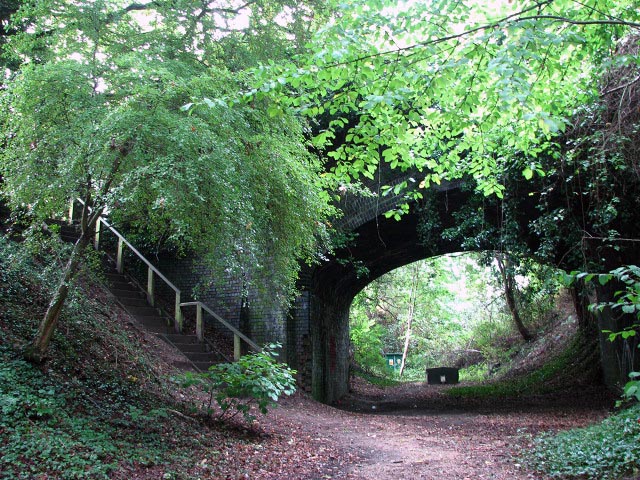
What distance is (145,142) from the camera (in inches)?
199

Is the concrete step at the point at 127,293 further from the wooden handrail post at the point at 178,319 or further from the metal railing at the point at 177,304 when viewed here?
the wooden handrail post at the point at 178,319

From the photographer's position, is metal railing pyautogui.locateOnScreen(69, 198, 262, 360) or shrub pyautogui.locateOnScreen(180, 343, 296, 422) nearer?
shrub pyautogui.locateOnScreen(180, 343, 296, 422)

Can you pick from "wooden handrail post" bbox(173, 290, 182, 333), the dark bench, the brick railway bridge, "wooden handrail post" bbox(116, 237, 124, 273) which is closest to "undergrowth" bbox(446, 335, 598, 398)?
the brick railway bridge

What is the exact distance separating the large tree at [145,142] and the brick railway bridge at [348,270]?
4.59 metres

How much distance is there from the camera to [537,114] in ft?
11.7

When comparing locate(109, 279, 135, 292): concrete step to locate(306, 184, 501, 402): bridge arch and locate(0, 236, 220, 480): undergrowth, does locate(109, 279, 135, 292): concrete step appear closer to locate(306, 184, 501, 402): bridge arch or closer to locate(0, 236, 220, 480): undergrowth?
locate(0, 236, 220, 480): undergrowth

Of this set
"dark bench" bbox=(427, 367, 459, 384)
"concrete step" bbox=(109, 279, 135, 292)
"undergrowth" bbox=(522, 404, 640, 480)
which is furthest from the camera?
"dark bench" bbox=(427, 367, 459, 384)

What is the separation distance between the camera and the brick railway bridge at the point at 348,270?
10867 mm

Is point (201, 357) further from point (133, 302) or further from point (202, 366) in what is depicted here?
point (133, 302)

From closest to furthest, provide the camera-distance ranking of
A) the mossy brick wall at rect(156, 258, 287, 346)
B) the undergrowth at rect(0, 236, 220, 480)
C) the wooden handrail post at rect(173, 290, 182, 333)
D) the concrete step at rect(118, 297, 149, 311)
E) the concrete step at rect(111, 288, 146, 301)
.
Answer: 1. the undergrowth at rect(0, 236, 220, 480)
2. the concrete step at rect(118, 297, 149, 311)
3. the wooden handrail post at rect(173, 290, 182, 333)
4. the concrete step at rect(111, 288, 146, 301)
5. the mossy brick wall at rect(156, 258, 287, 346)

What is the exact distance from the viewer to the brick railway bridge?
10867 millimetres

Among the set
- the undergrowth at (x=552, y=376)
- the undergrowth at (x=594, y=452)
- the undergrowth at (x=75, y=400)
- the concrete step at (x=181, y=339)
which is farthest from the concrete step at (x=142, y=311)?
the undergrowth at (x=552, y=376)

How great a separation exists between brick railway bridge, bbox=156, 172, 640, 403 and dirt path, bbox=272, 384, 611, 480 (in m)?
1.29

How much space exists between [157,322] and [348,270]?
5.51 meters
